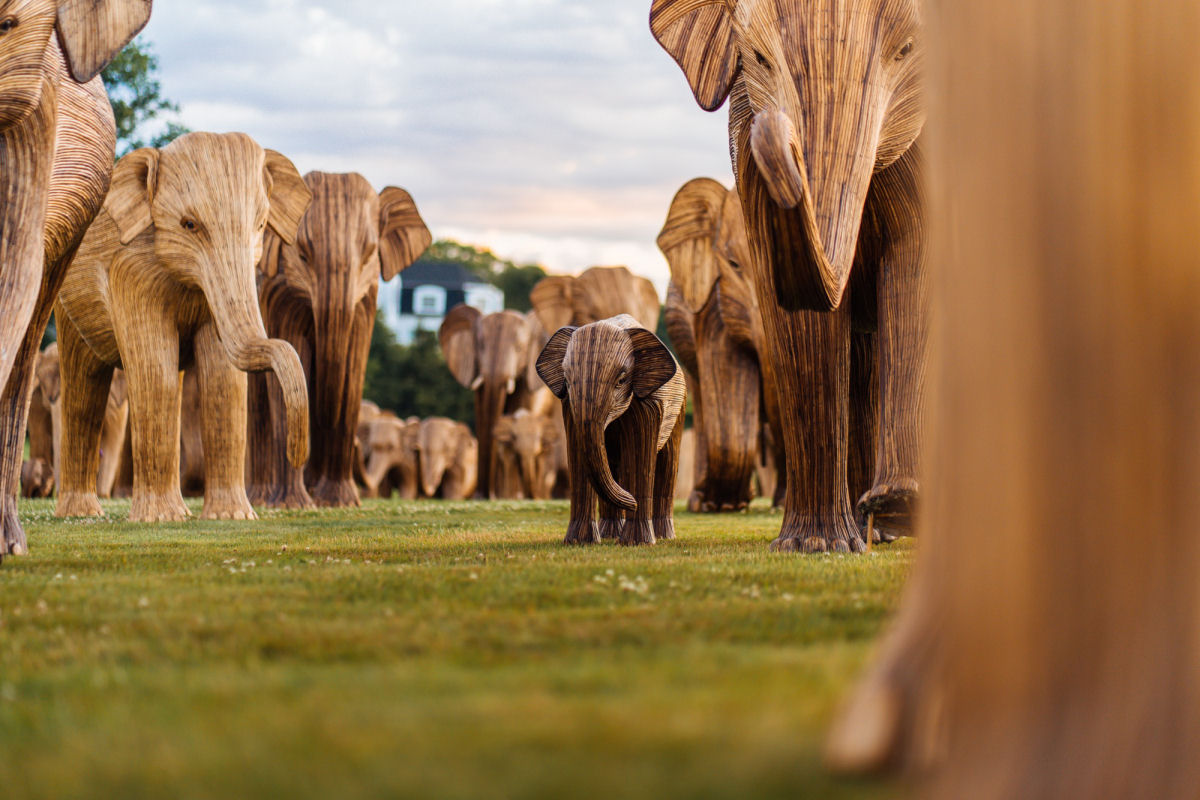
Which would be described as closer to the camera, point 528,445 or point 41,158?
point 41,158

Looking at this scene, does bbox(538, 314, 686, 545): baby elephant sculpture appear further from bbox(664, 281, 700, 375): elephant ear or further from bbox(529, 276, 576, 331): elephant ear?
bbox(529, 276, 576, 331): elephant ear

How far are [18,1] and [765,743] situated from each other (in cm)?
434

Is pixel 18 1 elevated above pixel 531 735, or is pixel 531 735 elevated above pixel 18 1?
pixel 18 1

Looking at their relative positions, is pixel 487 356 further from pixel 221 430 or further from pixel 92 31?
pixel 92 31

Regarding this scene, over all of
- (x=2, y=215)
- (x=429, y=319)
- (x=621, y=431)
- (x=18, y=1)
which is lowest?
(x=621, y=431)

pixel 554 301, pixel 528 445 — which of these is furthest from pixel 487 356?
pixel 528 445

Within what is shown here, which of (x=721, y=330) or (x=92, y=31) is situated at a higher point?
(x=92, y=31)

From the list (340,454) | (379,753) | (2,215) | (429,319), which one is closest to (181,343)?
(340,454)

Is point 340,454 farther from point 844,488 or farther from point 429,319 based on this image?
point 429,319

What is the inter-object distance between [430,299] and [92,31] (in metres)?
67.2

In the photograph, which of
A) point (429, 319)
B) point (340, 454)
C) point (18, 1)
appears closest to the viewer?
point (18, 1)

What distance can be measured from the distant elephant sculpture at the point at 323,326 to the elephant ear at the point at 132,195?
12.2 ft

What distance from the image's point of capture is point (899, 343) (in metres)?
5.44

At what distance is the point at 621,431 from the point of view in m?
6.81
